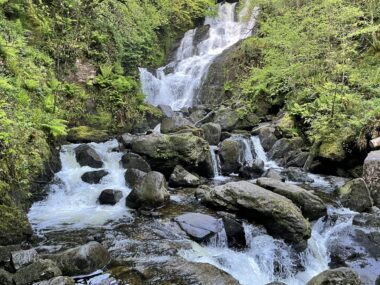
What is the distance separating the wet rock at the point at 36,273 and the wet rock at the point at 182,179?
19.1ft

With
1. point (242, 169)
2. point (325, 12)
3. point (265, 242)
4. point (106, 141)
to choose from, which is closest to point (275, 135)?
point (242, 169)

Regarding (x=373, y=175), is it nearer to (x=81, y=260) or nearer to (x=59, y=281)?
(x=81, y=260)

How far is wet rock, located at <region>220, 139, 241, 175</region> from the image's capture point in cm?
1331

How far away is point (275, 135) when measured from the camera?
1571cm

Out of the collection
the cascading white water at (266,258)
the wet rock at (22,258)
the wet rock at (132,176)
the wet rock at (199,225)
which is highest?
the wet rock at (132,176)

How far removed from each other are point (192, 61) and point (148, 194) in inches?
634

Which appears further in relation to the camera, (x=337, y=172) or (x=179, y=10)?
(x=179, y=10)

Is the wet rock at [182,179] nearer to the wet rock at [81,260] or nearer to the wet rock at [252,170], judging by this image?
the wet rock at [252,170]

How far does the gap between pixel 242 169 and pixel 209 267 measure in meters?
6.90

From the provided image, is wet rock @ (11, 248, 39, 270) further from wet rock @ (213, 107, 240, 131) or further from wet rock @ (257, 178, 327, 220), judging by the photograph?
wet rock @ (213, 107, 240, 131)

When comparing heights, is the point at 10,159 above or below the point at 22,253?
above

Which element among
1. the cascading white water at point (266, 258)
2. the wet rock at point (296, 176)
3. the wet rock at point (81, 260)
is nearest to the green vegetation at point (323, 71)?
the wet rock at point (296, 176)

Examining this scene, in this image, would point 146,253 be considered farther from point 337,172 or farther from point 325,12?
point 325,12

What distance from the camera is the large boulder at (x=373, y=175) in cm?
978
